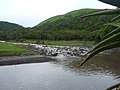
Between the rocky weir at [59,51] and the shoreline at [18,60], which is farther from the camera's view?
the rocky weir at [59,51]

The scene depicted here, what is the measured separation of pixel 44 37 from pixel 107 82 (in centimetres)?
13601

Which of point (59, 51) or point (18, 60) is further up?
point (18, 60)

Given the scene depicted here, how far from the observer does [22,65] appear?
53188 mm

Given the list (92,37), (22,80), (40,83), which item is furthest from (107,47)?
(92,37)

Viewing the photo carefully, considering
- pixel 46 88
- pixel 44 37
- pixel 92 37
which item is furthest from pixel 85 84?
pixel 44 37

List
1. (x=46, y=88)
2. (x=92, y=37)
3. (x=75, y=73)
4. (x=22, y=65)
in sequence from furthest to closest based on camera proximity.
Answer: (x=92, y=37) < (x=22, y=65) < (x=75, y=73) < (x=46, y=88)

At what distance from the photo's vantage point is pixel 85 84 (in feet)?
106

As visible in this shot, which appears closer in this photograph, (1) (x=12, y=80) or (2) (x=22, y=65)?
(1) (x=12, y=80)

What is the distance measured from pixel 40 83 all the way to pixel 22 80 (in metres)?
3.98

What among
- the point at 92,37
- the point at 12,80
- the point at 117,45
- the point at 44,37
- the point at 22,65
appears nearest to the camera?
the point at 117,45

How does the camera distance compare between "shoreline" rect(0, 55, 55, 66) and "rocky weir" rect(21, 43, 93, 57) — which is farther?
"rocky weir" rect(21, 43, 93, 57)

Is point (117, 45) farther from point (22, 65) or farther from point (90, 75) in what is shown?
point (22, 65)

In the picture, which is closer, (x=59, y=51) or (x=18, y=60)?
(x=18, y=60)

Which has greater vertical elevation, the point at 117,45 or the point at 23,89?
the point at 117,45
